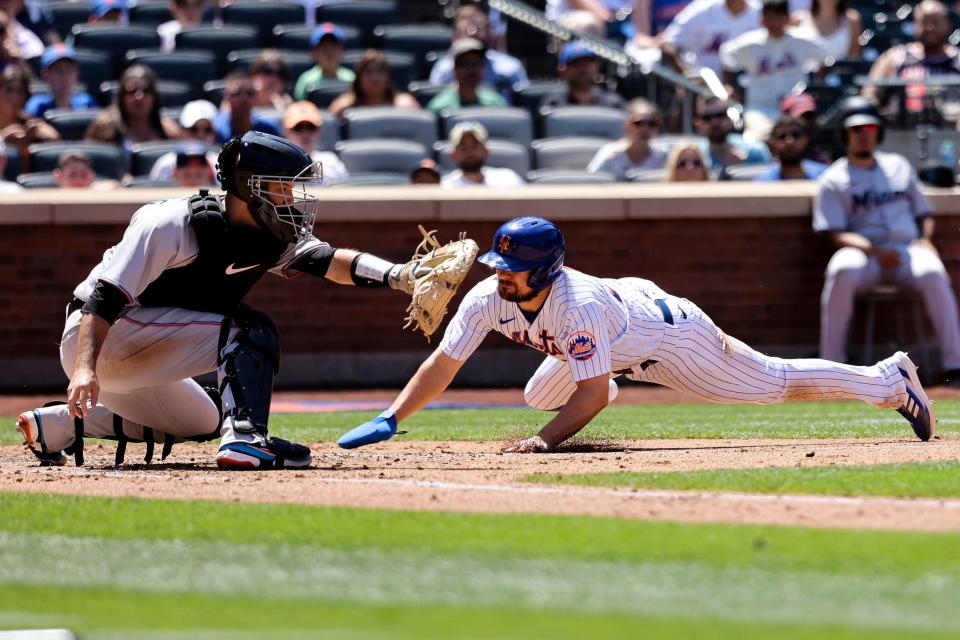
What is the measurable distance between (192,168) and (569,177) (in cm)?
310

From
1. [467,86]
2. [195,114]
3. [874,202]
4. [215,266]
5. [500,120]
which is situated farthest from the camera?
[467,86]

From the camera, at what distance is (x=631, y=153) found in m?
13.0

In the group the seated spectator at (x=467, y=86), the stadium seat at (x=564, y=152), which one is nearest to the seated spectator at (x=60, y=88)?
the seated spectator at (x=467, y=86)

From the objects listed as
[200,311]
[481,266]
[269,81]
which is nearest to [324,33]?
[269,81]

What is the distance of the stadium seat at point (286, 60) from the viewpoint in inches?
569

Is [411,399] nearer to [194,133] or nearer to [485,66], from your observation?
[194,133]

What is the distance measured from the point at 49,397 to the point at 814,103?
6.87 m

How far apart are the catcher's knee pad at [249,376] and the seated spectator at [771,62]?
27.6ft

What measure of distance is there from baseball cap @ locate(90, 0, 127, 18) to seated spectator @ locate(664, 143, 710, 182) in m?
6.41

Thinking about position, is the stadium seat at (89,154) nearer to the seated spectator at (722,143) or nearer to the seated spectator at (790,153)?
the seated spectator at (722,143)

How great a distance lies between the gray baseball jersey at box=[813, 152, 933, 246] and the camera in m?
11.6

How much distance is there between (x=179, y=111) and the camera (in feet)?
45.1

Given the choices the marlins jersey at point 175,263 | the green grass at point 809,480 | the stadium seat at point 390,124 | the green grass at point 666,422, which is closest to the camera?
the green grass at point 809,480

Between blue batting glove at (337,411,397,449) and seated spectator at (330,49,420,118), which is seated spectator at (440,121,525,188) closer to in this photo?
seated spectator at (330,49,420,118)
